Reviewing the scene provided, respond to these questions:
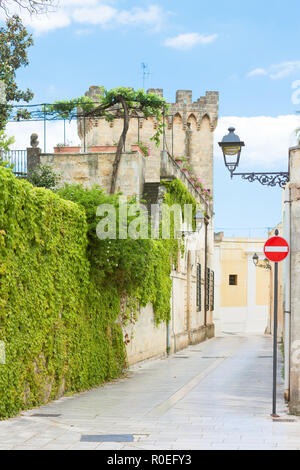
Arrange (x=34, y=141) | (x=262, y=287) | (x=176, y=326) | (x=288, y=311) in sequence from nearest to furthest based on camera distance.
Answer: (x=288, y=311) → (x=34, y=141) → (x=176, y=326) → (x=262, y=287)

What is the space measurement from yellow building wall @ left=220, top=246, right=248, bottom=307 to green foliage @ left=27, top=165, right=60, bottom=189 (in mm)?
36845

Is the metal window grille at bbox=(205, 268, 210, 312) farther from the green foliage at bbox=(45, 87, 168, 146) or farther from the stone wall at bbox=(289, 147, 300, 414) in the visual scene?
the stone wall at bbox=(289, 147, 300, 414)

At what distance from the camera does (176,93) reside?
44875 millimetres

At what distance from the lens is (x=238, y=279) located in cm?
5650

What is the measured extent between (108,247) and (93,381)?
2777 millimetres

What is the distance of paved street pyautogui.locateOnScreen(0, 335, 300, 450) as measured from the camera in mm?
8062

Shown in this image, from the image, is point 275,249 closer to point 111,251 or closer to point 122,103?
point 111,251

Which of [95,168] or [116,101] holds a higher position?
[116,101]

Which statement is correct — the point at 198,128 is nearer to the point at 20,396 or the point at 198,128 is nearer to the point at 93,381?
the point at 93,381

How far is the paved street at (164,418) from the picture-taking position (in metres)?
8.06

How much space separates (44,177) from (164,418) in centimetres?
1233

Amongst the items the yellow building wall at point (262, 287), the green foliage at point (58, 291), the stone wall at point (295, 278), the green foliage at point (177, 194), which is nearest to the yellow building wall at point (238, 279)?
the yellow building wall at point (262, 287)

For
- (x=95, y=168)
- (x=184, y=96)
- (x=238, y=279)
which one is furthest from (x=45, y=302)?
(x=238, y=279)

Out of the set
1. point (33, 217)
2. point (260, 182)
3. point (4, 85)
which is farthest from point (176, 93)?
point (33, 217)
